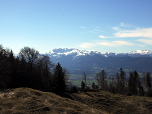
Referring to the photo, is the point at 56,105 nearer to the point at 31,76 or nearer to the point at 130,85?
the point at 31,76

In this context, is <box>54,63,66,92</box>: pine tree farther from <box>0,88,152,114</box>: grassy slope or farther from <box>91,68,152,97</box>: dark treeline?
<box>91,68,152,97</box>: dark treeline

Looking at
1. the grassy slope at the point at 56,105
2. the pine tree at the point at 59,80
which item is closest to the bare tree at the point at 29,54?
the pine tree at the point at 59,80

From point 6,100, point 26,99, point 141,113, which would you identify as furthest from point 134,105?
point 6,100

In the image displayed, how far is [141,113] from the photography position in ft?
118

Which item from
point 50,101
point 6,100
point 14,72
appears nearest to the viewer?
point 6,100

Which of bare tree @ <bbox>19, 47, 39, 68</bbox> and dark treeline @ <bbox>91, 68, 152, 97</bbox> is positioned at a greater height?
bare tree @ <bbox>19, 47, 39, 68</bbox>

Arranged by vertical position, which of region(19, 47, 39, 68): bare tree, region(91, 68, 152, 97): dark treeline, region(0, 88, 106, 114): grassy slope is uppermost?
region(19, 47, 39, 68): bare tree

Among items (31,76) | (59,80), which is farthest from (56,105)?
(31,76)

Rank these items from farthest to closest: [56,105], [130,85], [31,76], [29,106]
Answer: [130,85], [31,76], [56,105], [29,106]

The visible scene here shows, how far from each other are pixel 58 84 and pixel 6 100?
80.2ft

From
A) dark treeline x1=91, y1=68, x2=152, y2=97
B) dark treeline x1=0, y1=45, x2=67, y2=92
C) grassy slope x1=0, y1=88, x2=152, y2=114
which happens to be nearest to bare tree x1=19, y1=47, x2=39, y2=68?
dark treeline x1=0, y1=45, x2=67, y2=92

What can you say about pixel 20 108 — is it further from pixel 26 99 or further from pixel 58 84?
pixel 58 84

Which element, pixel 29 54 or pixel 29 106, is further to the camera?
pixel 29 54

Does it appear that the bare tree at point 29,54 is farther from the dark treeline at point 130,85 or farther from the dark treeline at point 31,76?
the dark treeline at point 130,85
